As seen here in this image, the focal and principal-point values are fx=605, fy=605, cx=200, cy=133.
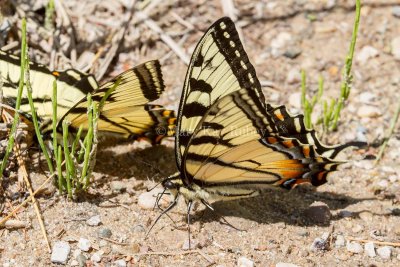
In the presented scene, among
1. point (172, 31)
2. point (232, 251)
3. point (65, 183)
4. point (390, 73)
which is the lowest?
point (232, 251)

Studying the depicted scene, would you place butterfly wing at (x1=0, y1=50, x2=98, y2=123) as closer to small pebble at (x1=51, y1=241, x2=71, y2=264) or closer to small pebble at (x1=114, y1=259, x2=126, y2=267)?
small pebble at (x1=51, y1=241, x2=71, y2=264)

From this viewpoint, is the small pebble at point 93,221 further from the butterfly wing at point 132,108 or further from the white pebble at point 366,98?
the white pebble at point 366,98

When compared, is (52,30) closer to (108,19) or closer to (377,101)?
(108,19)

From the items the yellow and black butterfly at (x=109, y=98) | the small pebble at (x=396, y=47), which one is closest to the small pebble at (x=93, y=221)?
the yellow and black butterfly at (x=109, y=98)

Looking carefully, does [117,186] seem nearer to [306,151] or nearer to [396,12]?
[306,151]

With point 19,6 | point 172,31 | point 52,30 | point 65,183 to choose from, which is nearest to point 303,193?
point 65,183

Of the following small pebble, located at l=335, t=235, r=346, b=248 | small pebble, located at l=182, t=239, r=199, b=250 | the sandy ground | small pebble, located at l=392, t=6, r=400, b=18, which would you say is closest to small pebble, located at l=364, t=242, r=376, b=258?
the sandy ground
